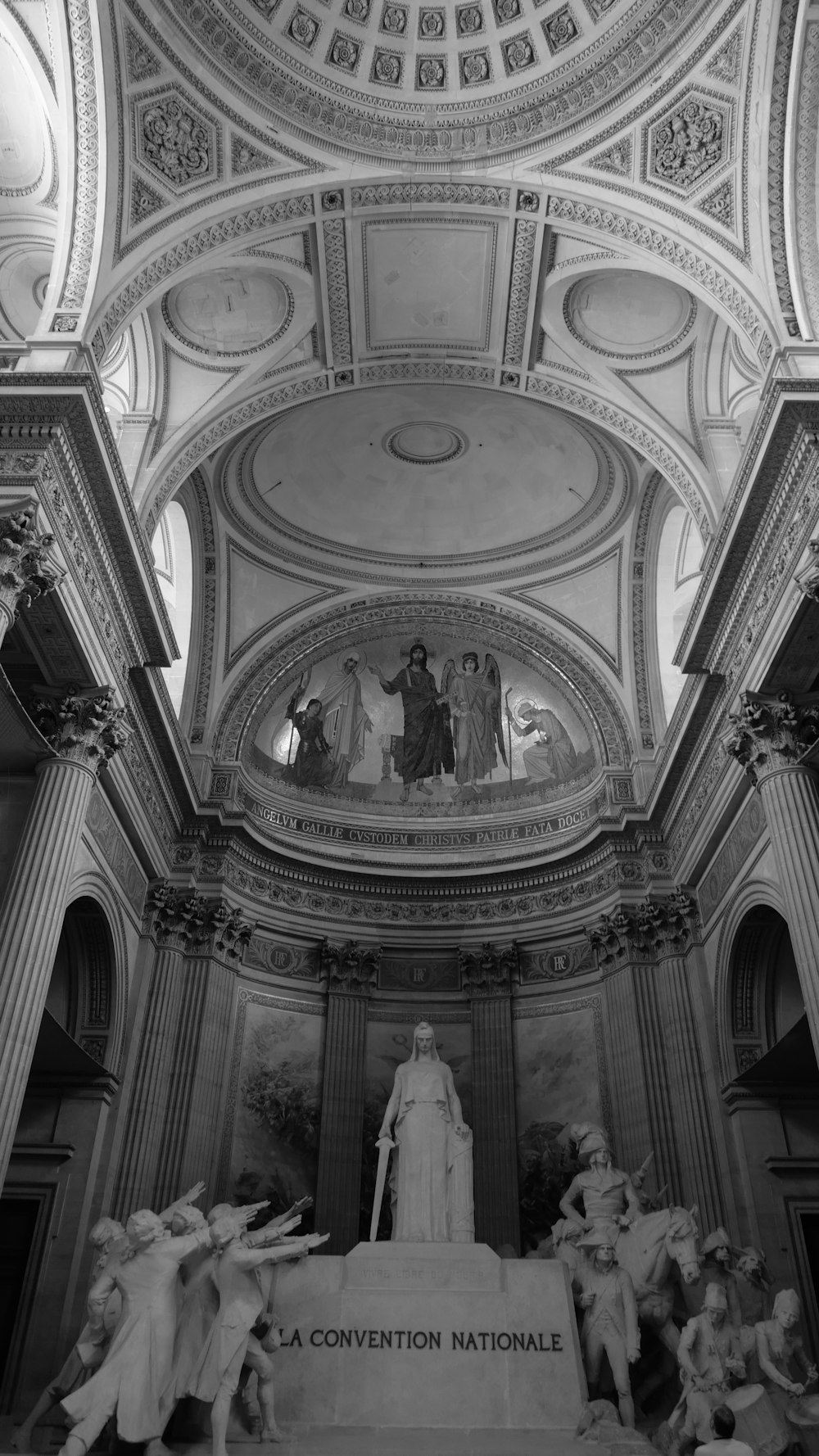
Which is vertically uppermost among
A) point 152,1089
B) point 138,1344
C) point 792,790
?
point 792,790

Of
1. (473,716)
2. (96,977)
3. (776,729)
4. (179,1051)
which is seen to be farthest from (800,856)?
(473,716)

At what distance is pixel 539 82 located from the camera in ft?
43.5

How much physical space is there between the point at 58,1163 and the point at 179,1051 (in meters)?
2.32

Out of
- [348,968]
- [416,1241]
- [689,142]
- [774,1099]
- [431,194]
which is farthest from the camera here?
[348,968]

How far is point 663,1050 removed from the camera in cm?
1504

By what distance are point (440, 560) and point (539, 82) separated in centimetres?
805

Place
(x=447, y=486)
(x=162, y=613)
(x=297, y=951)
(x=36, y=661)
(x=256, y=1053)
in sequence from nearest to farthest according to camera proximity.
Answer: (x=36, y=661)
(x=162, y=613)
(x=256, y=1053)
(x=297, y=951)
(x=447, y=486)

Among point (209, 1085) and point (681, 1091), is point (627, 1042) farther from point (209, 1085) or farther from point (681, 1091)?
point (209, 1085)

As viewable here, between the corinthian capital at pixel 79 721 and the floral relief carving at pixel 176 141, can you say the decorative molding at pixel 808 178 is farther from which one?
the corinthian capital at pixel 79 721

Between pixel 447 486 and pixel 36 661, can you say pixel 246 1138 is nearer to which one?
pixel 36 661

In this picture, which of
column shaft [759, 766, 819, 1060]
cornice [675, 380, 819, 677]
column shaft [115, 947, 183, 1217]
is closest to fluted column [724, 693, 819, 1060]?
column shaft [759, 766, 819, 1060]

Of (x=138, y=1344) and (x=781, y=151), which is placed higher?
(x=781, y=151)

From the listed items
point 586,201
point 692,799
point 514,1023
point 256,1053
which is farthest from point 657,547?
point 256,1053

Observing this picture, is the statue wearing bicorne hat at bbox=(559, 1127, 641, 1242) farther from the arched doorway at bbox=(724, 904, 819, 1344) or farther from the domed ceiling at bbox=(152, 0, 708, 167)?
the domed ceiling at bbox=(152, 0, 708, 167)
